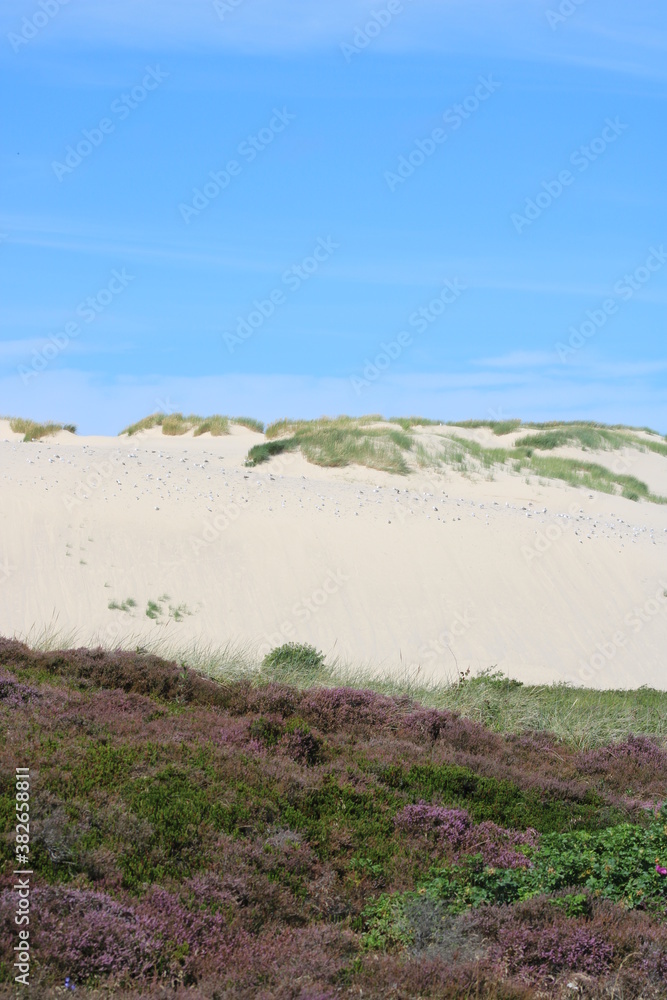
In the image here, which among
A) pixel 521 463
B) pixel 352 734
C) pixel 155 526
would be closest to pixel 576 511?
pixel 521 463

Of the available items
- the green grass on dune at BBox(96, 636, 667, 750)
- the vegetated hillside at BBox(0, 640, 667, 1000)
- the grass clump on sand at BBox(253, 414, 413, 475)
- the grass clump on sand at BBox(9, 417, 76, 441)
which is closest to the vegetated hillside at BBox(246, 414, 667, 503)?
the grass clump on sand at BBox(253, 414, 413, 475)

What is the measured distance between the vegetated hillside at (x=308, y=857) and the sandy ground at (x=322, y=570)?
5.58 metres

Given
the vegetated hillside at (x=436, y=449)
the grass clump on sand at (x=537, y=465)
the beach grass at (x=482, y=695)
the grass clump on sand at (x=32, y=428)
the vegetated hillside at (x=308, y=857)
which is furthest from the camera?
the grass clump on sand at (x=32, y=428)

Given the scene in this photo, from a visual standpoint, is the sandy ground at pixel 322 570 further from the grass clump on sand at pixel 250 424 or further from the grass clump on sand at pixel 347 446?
the grass clump on sand at pixel 250 424

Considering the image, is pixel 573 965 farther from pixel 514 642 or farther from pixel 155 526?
pixel 155 526

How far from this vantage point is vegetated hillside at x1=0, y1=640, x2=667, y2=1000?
13.9ft

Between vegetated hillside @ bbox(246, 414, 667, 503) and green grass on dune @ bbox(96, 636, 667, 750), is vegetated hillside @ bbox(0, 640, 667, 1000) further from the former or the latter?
vegetated hillside @ bbox(246, 414, 667, 503)

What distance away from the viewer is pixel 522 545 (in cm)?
1828

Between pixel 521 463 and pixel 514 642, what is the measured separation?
1266 cm

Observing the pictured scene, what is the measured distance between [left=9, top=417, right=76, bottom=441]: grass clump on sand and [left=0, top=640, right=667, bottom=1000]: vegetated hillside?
69.6 feet

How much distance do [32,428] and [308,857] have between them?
24726 mm

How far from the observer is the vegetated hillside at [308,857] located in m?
4.24

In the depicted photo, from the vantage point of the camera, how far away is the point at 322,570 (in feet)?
53.2

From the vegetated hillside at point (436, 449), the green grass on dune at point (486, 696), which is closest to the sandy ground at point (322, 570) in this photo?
the green grass on dune at point (486, 696)
